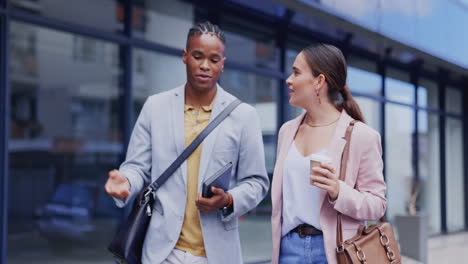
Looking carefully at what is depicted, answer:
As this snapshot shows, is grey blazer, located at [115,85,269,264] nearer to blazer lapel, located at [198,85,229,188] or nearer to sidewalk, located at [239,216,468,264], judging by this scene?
blazer lapel, located at [198,85,229,188]

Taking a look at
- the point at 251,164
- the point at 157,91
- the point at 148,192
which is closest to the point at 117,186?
the point at 148,192

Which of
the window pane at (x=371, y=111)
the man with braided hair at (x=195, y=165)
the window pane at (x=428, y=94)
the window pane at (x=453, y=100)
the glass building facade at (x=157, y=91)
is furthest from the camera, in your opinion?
the window pane at (x=453, y=100)

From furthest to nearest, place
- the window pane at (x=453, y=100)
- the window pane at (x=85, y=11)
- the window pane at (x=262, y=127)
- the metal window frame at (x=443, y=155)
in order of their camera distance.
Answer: the window pane at (x=453, y=100)
the metal window frame at (x=443, y=155)
the window pane at (x=262, y=127)
the window pane at (x=85, y=11)

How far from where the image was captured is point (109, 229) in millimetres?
12070

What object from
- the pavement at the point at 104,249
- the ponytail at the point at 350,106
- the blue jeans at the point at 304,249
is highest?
the ponytail at the point at 350,106

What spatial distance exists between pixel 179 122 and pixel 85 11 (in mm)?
4306

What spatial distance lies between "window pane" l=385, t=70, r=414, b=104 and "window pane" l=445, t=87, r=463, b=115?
200 centimetres

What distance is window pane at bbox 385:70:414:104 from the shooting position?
11766 millimetres

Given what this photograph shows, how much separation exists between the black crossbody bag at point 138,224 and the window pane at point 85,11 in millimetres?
4038

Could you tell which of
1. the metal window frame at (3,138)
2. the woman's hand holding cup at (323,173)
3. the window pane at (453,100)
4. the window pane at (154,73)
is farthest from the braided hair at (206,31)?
the window pane at (453,100)

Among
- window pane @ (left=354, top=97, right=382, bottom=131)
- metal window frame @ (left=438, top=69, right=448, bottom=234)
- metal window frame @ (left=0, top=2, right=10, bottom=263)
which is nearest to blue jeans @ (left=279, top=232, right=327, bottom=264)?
metal window frame @ (left=0, top=2, right=10, bottom=263)

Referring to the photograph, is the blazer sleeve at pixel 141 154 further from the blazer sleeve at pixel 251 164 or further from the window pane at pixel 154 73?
the window pane at pixel 154 73

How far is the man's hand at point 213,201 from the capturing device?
2.19 metres

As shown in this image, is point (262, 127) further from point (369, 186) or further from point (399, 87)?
point (369, 186)
